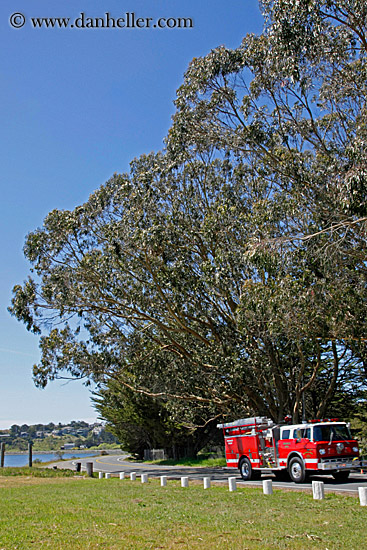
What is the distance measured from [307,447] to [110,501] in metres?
7.31

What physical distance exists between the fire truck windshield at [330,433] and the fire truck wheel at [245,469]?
3.91 meters

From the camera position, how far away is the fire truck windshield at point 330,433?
58.9 feet

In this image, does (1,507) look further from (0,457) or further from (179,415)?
(0,457)

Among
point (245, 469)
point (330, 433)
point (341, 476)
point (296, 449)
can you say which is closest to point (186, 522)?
point (296, 449)

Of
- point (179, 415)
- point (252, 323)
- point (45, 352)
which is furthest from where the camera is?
point (179, 415)

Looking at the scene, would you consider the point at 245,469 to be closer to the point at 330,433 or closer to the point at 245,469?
the point at 245,469

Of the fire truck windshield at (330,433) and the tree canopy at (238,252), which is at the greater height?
the tree canopy at (238,252)

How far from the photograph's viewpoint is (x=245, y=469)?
21078mm

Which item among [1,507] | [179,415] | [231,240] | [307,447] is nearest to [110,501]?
[1,507]

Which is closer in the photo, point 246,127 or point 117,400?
point 246,127

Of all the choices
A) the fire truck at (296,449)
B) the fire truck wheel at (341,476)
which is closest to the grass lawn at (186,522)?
the fire truck at (296,449)

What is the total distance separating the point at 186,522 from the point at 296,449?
9.26 m

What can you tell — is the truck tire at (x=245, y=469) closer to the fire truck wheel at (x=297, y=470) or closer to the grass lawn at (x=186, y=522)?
the fire truck wheel at (x=297, y=470)

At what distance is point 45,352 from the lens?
28.3m
